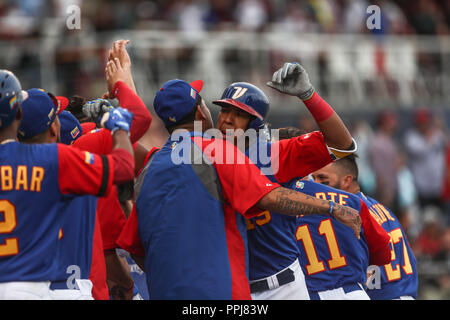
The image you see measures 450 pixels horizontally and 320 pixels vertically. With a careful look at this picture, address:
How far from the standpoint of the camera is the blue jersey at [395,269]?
7.35 m

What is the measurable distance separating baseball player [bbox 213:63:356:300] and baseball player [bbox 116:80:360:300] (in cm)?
67

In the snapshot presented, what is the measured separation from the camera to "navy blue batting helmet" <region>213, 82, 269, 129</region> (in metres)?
6.07

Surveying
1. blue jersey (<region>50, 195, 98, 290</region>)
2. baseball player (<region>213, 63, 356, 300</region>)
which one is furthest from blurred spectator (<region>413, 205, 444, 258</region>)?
blue jersey (<region>50, 195, 98, 290</region>)

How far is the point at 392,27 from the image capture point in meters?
18.1

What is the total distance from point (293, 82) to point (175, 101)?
3.04 ft

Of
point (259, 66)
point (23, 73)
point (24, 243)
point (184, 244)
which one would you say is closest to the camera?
point (24, 243)

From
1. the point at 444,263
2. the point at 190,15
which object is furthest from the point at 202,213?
the point at 190,15

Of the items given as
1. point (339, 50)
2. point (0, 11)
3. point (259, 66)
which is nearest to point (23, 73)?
point (0, 11)

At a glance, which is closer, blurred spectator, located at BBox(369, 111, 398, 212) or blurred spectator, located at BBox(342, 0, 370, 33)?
blurred spectator, located at BBox(369, 111, 398, 212)

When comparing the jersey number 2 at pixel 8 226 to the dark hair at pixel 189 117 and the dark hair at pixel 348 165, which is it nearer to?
the dark hair at pixel 189 117

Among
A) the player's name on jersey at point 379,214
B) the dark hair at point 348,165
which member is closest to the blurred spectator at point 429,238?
the dark hair at point 348,165

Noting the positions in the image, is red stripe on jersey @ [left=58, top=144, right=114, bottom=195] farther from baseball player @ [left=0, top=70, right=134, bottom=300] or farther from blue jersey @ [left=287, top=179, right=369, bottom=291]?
blue jersey @ [left=287, top=179, right=369, bottom=291]
